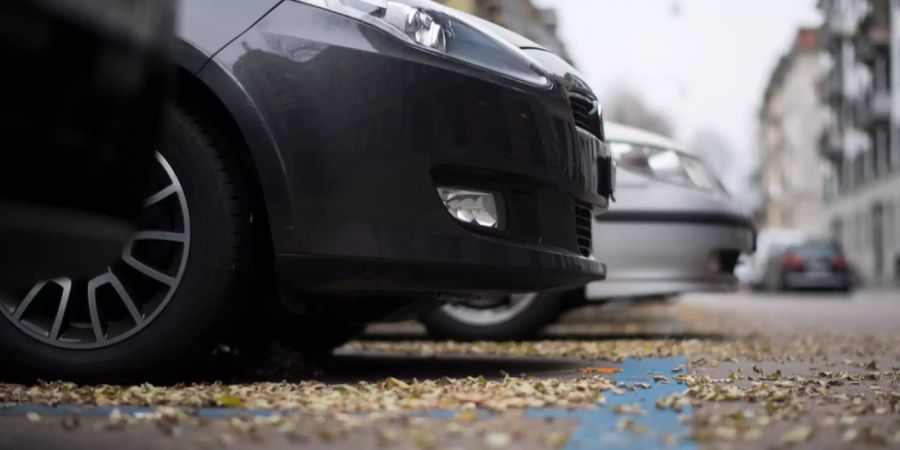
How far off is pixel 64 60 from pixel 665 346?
4978 millimetres

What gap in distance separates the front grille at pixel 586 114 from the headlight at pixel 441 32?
33 cm

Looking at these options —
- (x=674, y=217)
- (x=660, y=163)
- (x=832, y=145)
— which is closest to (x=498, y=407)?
(x=674, y=217)

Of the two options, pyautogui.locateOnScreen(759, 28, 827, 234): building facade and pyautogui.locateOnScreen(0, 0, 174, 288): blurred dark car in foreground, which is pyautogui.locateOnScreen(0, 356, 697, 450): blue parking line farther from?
pyautogui.locateOnScreen(759, 28, 827, 234): building facade

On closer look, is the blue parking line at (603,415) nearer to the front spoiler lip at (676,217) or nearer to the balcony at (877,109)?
the front spoiler lip at (676,217)

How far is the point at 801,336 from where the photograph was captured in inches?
343

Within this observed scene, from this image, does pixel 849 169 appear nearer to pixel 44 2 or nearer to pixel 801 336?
pixel 801 336

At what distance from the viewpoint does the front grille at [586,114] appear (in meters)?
4.80

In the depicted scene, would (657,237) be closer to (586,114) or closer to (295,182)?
(586,114)

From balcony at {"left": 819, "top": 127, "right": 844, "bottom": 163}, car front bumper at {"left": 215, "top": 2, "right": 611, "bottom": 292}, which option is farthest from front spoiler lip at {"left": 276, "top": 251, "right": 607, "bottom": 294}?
balcony at {"left": 819, "top": 127, "right": 844, "bottom": 163}

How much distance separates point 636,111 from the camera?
53.6 metres

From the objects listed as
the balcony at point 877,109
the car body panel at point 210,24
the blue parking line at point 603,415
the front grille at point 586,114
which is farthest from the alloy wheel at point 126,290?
the balcony at point 877,109

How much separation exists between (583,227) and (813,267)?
83.1 feet

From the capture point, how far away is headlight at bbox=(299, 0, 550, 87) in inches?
166

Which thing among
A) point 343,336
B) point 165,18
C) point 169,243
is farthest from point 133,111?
point 343,336
